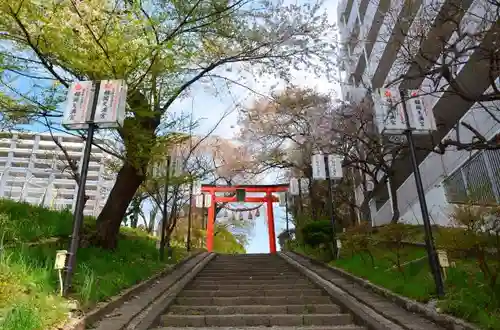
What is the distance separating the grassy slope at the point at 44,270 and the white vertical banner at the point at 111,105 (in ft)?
7.29

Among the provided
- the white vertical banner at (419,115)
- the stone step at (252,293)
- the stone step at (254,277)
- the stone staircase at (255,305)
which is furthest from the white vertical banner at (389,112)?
the stone step at (254,277)

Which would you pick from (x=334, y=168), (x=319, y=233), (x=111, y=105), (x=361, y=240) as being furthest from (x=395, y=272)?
(x=111, y=105)

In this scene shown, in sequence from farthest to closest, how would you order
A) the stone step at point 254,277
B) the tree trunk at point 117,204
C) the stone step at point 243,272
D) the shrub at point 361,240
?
the stone step at point 243,272 < the stone step at point 254,277 < the tree trunk at point 117,204 < the shrub at point 361,240

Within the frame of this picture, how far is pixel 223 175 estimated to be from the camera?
23.4m

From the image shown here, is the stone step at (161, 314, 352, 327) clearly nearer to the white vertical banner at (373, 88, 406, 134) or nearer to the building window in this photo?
the white vertical banner at (373, 88, 406, 134)

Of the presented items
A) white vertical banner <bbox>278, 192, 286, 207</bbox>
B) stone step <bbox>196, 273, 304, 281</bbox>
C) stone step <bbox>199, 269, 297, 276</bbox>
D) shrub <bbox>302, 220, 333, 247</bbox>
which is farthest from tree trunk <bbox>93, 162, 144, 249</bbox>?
white vertical banner <bbox>278, 192, 286, 207</bbox>

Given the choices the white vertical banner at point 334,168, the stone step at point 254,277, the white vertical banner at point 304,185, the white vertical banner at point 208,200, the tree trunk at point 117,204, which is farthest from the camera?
the white vertical banner at point 208,200

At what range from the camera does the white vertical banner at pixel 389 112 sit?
6.08m

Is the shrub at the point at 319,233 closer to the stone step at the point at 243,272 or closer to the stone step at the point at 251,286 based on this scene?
the stone step at the point at 243,272

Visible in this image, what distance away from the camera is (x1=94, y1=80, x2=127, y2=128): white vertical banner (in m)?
5.47

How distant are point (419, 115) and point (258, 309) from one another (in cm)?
424

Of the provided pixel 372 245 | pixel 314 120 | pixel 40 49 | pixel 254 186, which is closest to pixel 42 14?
pixel 40 49

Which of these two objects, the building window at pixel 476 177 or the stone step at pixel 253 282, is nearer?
the stone step at pixel 253 282

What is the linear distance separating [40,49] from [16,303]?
4.16 metres
